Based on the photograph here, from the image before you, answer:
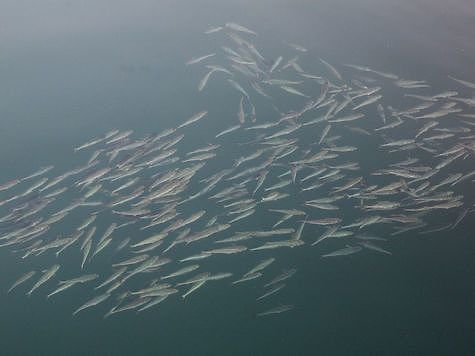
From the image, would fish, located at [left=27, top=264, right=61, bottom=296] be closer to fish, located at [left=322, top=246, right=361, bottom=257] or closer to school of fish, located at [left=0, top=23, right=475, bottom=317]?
school of fish, located at [left=0, top=23, right=475, bottom=317]

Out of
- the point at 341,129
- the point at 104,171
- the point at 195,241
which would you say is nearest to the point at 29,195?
the point at 104,171

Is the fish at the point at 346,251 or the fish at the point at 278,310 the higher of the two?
the fish at the point at 346,251

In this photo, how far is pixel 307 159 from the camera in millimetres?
7082

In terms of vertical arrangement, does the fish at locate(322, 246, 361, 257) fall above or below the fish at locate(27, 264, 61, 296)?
below

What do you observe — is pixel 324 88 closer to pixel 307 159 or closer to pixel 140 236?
pixel 307 159

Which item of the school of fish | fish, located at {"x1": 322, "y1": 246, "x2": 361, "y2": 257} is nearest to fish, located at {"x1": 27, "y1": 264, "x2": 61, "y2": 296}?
the school of fish

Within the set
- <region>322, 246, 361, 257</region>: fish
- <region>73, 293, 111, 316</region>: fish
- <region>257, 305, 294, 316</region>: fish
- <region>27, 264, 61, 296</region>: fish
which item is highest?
<region>27, 264, 61, 296</region>: fish

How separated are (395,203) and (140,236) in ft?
12.8

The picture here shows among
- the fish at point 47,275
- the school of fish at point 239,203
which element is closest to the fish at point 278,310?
the school of fish at point 239,203

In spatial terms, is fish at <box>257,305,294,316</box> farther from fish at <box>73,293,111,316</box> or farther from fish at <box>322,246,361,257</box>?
fish at <box>73,293,111,316</box>

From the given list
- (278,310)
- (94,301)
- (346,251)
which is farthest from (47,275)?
(346,251)

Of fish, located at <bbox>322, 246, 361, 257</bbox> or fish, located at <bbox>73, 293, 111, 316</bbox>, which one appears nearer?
fish, located at <bbox>73, 293, 111, 316</bbox>

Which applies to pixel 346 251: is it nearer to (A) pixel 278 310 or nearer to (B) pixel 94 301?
(A) pixel 278 310

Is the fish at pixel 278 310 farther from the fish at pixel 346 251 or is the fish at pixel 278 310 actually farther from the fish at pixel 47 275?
the fish at pixel 47 275
